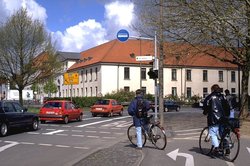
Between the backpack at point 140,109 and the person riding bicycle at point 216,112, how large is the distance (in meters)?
2.15

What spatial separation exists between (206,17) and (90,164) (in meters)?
11.1

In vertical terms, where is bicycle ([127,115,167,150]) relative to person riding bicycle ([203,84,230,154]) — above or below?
below

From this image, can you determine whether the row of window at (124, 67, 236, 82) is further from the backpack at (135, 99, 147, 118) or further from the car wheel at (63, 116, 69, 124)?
the backpack at (135, 99, 147, 118)

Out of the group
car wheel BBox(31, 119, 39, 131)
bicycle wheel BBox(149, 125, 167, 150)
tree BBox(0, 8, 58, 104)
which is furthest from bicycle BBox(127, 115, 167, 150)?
tree BBox(0, 8, 58, 104)

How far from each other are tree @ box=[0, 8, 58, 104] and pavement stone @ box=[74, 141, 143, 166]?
3782cm

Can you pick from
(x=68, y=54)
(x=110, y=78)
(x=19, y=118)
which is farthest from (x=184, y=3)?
(x=68, y=54)

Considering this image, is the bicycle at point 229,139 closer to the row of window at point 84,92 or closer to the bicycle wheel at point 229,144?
the bicycle wheel at point 229,144

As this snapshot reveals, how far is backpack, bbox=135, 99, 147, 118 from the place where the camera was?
1199cm

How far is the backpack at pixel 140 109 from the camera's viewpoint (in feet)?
39.3

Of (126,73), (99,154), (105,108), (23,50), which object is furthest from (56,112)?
(126,73)

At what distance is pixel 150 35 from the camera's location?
967 inches

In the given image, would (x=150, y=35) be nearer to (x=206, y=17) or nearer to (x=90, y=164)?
(x=206, y=17)

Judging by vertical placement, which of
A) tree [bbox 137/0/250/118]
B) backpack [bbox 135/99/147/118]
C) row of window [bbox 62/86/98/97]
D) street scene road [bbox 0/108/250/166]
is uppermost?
tree [bbox 137/0/250/118]

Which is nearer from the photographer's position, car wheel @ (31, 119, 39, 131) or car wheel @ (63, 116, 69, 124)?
car wheel @ (31, 119, 39, 131)
